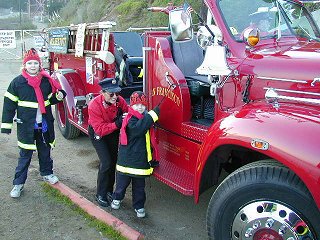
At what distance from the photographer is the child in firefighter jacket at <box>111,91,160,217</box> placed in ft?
12.5

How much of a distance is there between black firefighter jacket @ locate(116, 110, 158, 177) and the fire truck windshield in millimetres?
1075

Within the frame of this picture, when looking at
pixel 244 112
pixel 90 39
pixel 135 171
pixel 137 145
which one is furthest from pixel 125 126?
pixel 90 39

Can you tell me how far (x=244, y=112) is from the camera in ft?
9.89

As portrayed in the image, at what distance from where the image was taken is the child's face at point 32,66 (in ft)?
14.3

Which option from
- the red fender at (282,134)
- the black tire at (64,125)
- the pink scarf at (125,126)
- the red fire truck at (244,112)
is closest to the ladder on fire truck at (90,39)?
the red fire truck at (244,112)

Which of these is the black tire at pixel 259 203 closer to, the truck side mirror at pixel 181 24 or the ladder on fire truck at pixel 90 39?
the truck side mirror at pixel 181 24

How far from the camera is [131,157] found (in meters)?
3.91

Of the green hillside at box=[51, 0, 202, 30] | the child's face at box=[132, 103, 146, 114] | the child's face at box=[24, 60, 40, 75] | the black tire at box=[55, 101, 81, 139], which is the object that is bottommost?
the black tire at box=[55, 101, 81, 139]

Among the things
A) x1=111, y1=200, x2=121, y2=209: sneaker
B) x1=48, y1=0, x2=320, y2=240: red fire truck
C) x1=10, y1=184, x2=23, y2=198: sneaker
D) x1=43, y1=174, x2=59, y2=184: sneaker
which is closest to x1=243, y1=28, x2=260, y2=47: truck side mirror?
x1=48, y1=0, x2=320, y2=240: red fire truck

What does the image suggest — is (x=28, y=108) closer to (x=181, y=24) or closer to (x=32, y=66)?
(x=32, y=66)

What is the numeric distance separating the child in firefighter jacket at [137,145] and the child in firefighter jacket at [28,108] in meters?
1.09

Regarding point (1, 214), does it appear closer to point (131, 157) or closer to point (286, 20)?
point (131, 157)

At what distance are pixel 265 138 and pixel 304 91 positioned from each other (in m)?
0.54

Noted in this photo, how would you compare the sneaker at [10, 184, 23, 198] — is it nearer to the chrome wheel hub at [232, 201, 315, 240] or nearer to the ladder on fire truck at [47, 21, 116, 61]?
the ladder on fire truck at [47, 21, 116, 61]
